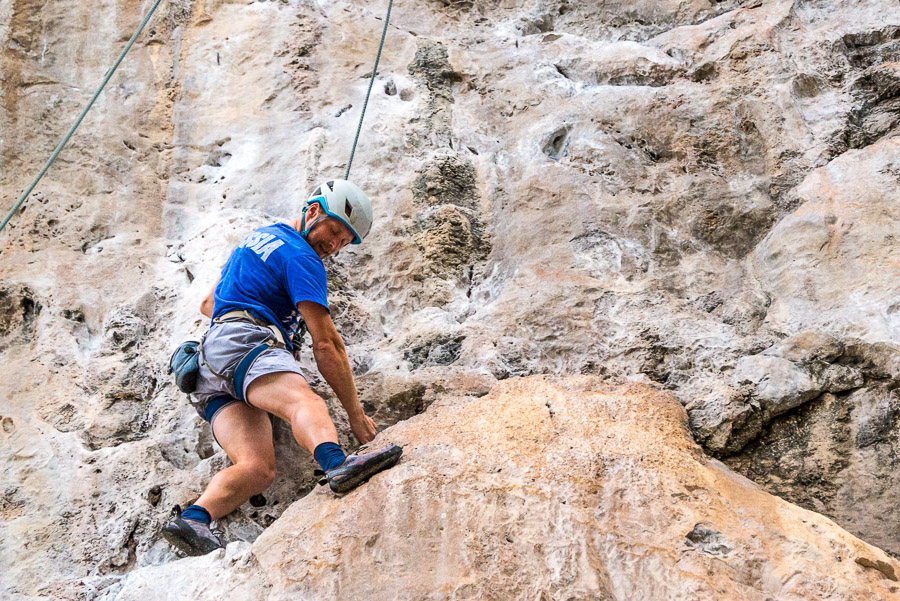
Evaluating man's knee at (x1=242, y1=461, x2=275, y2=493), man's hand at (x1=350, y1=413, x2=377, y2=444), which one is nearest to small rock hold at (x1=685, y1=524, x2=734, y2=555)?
man's hand at (x1=350, y1=413, x2=377, y2=444)

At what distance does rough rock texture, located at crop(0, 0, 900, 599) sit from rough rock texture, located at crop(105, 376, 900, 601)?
41cm

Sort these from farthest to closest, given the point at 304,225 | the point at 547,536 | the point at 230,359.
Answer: the point at 304,225 < the point at 230,359 < the point at 547,536

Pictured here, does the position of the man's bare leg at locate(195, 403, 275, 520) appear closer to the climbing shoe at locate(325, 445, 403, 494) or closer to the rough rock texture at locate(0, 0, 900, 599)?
the rough rock texture at locate(0, 0, 900, 599)

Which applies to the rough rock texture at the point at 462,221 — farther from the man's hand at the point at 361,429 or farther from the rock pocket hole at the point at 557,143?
the man's hand at the point at 361,429

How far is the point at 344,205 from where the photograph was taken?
3594mm

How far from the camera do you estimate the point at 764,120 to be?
4.47 metres

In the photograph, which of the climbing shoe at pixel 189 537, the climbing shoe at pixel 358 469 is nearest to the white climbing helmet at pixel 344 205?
the climbing shoe at pixel 358 469

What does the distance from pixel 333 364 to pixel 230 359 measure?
42 centimetres

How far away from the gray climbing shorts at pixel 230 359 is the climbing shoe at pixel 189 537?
55 cm

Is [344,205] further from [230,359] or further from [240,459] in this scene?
[240,459]

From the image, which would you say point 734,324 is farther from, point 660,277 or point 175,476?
point 175,476

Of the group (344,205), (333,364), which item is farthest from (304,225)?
(333,364)

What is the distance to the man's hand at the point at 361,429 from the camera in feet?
10.8

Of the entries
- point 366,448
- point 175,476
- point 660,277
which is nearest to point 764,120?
point 660,277
